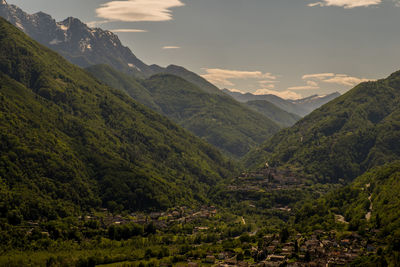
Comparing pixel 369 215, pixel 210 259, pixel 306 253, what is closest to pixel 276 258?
pixel 306 253

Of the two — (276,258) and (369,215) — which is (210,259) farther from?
(369,215)

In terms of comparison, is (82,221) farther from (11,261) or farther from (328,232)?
(328,232)

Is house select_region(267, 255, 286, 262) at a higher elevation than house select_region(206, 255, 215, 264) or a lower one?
higher

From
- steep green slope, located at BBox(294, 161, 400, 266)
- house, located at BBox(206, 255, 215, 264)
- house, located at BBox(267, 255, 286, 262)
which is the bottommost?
house, located at BBox(206, 255, 215, 264)

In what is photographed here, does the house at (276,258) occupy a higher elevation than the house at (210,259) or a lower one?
higher

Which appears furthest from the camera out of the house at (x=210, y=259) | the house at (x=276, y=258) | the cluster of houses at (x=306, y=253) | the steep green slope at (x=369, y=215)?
the house at (x=210, y=259)

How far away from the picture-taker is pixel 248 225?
637 feet

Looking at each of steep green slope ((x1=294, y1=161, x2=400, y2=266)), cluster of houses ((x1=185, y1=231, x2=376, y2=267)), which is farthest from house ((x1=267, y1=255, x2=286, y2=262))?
steep green slope ((x1=294, y1=161, x2=400, y2=266))

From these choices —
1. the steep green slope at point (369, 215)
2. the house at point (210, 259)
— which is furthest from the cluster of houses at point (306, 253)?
the steep green slope at point (369, 215)

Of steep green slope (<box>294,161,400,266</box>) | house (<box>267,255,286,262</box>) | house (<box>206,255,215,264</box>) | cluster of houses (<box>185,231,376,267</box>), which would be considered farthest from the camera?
house (<box>206,255,215,264</box>)

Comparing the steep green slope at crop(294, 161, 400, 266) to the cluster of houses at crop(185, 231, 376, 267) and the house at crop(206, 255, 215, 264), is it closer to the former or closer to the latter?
the cluster of houses at crop(185, 231, 376, 267)

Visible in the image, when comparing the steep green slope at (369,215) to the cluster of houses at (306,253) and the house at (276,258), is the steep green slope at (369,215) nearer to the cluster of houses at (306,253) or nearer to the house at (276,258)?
the cluster of houses at (306,253)

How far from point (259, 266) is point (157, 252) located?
43.7 m

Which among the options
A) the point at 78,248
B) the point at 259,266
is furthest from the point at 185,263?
the point at 78,248
